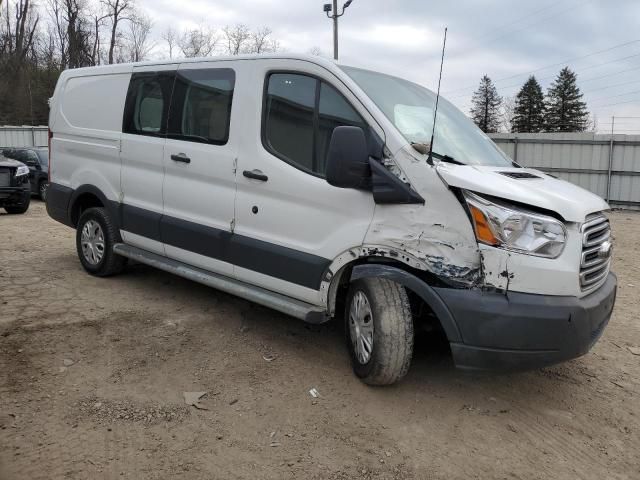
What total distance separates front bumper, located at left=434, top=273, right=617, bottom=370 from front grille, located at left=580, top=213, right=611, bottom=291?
15 centimetres

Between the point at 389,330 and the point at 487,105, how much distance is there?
6149 centimetres

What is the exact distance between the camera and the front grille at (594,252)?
10.4 ft

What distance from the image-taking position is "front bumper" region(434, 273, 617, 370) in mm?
3000

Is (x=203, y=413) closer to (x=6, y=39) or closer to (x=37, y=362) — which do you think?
(x=37, y=362)

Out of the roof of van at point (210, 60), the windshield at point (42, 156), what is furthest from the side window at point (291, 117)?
the windshield at point (42, 156)

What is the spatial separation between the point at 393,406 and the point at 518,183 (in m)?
1.54

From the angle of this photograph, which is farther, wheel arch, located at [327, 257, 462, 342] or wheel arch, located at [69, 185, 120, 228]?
wheel arch, located at [69, 185, 120, 228]

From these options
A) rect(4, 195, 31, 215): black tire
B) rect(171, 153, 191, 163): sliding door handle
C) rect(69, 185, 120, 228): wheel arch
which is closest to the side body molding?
rect(171, 153, 191, 163): sliding door handle

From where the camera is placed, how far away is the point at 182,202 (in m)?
4.75

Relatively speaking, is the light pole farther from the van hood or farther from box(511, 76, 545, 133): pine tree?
box(511, 76, 545, 133): pine tree

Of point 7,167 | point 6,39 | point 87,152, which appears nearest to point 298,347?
point 87,152

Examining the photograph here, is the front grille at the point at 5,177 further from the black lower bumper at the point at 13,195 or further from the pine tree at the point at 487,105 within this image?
the pine tree at the point at 487,105

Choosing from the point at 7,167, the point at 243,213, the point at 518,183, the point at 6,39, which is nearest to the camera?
the point at 518,183

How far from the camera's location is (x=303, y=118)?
390cm
